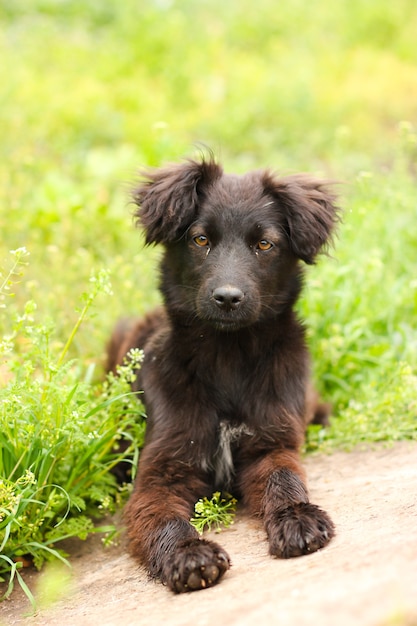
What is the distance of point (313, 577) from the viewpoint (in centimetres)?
277

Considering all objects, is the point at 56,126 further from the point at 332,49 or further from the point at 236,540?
the point at 236,540

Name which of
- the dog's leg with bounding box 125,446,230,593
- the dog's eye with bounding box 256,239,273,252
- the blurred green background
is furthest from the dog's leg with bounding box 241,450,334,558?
the dog's eye with bounding box 256,239,273,252

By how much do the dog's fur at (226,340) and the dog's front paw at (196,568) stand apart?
1.69 feet

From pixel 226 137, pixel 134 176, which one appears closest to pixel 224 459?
pixel 134 176

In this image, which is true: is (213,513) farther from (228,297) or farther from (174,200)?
(174,200)

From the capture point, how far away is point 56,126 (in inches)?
402

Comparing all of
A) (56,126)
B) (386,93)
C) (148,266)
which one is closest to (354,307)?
(148,266)

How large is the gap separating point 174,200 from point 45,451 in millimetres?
1489

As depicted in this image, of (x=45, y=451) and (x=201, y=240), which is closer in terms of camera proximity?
(x=45, y=451)

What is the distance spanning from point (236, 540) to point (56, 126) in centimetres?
766

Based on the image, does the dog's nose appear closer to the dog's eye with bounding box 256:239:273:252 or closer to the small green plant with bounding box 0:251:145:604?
the dog's eye with bounding box 256:239:273:252

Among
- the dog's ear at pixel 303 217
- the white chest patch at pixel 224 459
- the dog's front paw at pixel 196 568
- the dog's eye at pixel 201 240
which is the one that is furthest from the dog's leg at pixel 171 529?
the dog's ear at pixel 303 217

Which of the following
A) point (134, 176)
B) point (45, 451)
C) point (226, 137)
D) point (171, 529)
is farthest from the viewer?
point (226, 137)

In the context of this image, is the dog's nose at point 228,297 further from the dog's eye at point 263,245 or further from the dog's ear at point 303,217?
the dog's ear at point 303,217
